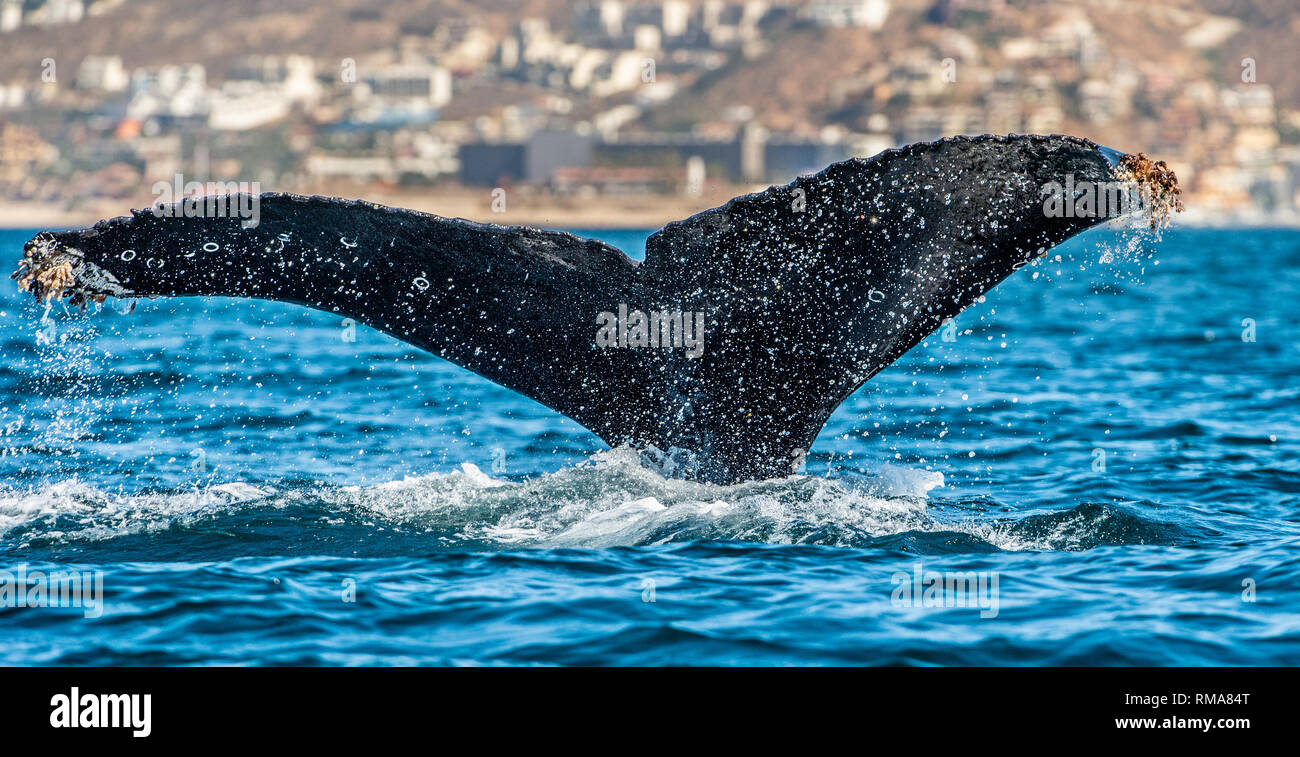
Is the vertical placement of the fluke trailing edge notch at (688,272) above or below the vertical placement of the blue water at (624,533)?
above

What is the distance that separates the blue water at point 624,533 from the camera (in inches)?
269

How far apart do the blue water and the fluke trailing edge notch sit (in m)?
0.90

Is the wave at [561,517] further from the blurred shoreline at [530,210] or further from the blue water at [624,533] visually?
the blurred shoreline at [530,210]

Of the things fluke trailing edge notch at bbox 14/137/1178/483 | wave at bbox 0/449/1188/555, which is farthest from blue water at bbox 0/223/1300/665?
fluke trailing edge notch at bbox 14/137/1178/483

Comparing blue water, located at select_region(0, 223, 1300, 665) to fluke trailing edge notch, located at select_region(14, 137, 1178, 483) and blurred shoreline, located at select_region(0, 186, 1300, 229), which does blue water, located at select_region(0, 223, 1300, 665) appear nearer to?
fluke trailing edge notch, located at select_region(14, 137, 1178, 483)

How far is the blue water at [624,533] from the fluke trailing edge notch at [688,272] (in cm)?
90

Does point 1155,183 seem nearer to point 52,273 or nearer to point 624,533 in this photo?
point 624,533

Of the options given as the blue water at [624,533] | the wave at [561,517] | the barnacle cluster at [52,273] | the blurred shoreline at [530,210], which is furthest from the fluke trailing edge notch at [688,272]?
the blurred shoreline at [530,210]

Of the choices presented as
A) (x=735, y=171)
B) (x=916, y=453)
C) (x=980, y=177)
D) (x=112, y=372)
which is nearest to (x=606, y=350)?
(x=980, y=177)

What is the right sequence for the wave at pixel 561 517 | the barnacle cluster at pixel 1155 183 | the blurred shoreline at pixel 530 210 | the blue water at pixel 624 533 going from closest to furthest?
1. the barnacle cluster at pixel 1155 183
2. the blue water at pixel 624 533
3. the wave at pixel 561 517
4. the blurred shoreline at pixel 530 210

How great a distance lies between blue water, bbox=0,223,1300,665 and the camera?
683cm

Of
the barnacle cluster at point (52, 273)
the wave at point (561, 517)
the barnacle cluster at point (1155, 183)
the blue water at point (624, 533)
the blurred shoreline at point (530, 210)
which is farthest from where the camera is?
the blurred shoreline at point (530, 210)
